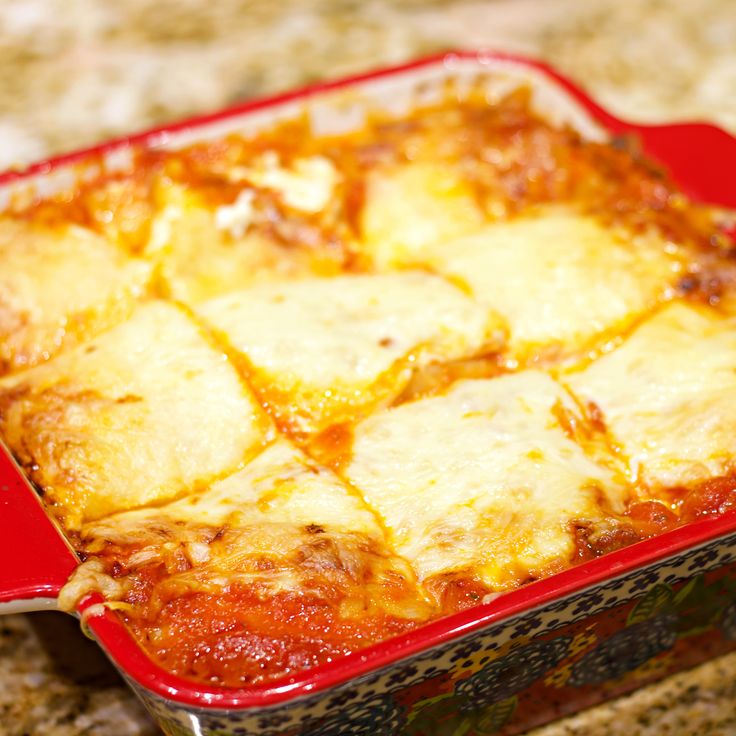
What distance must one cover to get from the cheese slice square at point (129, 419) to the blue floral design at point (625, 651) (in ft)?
2.57

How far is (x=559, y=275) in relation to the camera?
7.73ft

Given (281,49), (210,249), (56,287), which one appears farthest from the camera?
(281,49)

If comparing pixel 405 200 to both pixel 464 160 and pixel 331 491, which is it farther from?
pixel 331 491

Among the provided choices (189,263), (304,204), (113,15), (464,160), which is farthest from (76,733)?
(113,15)

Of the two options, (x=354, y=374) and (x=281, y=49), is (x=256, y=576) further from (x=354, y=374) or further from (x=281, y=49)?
(x=281, y=49)

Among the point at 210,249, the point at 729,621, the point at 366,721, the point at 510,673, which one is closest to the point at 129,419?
the point at 210,249

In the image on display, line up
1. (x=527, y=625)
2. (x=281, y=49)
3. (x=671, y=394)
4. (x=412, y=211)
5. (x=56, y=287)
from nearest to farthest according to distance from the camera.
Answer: (x=527, y=625) → (x=671, y=394) → (x=56, y=287) → (x=412, y=211) → (x=281, y=49)

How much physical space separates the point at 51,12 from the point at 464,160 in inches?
93.0

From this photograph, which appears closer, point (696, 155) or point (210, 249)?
point (210, 249)

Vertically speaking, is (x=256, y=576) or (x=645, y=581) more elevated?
(x=256, y=576)

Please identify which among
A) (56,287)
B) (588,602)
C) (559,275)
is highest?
(56,287)

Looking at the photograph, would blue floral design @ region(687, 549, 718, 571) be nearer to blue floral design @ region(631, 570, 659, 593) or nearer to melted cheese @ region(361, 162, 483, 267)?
blue floral design @ region(631, 570, 659, 593)

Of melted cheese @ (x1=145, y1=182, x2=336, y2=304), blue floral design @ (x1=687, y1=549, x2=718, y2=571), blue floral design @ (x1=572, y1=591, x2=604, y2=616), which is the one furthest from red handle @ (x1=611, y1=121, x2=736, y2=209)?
blue floral design @ (x1=572, y1=591, x2=604, y2=616)

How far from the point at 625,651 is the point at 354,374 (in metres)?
0.78
